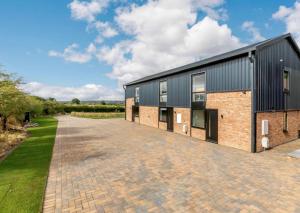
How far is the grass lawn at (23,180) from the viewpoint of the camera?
4791 millimetres

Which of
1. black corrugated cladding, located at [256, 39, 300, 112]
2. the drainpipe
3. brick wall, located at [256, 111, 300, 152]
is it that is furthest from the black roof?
brick wall, located at [256, 111, 300, 152]

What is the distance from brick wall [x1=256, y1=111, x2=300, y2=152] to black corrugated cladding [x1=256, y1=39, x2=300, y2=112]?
0.41m

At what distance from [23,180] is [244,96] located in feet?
35.6

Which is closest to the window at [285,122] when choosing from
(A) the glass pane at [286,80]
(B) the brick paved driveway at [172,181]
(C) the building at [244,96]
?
(C) the building at [244,96]

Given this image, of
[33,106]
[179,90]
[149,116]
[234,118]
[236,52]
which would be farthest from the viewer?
[33,106]

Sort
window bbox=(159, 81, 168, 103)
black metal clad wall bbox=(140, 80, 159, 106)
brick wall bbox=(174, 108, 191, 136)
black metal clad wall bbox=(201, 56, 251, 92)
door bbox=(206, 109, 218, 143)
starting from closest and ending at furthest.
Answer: black metal clad wall bbox=(201, 56, 251, 92)
door bbox=(206, 109, 218, 143)
brick wall bbox=(174, 108, 191, 136)
window bbox=(159, 81, 168, 103)
black metal clad wall bbox=(140, 80, 159, 106)

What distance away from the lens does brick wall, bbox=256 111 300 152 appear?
10.5 meters

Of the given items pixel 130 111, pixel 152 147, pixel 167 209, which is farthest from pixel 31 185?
pixel 130 111

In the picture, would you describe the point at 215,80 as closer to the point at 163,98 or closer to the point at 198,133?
Result: the point at 198,133

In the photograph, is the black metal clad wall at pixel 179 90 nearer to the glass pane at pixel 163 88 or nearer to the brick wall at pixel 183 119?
the brick wall at pixel 183 119

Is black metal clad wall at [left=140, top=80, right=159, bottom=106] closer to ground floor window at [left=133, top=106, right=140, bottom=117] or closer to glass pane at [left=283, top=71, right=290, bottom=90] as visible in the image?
ground floor window at [left=133, top=106, right=140, bottom=117]

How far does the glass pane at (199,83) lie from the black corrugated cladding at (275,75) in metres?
4.00

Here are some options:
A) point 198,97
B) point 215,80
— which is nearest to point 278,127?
point 215,80

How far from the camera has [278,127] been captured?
12.0 m
